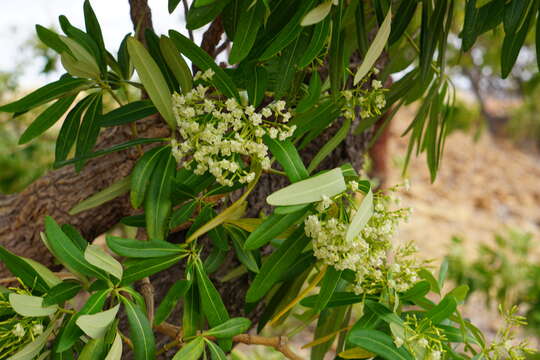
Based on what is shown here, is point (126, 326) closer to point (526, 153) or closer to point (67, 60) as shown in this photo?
point (67, 60)

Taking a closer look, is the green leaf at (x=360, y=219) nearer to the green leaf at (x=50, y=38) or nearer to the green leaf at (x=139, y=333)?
the green leaf at (x=139, y=333)

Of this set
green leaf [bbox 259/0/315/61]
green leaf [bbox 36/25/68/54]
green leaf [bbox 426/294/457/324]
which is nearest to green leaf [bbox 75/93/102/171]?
green leaf [bbox 36/25/68/54]

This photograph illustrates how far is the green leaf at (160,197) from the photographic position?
78 centimetres

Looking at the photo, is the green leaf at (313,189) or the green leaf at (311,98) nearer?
the green leaf at (313,189)

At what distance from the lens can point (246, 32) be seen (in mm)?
691

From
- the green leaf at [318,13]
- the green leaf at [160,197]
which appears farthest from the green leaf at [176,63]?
the green leaf at [318,13]

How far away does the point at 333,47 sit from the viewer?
749 mm

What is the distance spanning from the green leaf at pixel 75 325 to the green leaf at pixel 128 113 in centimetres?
25

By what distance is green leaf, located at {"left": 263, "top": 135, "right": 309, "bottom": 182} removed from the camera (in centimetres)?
70

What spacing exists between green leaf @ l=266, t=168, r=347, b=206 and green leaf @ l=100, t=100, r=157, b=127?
294 mm

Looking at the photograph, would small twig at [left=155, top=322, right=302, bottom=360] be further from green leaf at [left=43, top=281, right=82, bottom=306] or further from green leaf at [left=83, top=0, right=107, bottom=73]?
green leaf at [left=83, top=0, right=107, bottom=73]

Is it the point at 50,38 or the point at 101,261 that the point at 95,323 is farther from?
the point at 50,38

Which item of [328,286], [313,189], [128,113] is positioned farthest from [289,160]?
[128,113]

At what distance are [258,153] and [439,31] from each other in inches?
14.3
